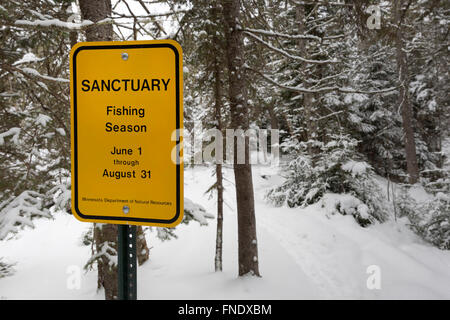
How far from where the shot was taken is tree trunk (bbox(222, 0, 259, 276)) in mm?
6754

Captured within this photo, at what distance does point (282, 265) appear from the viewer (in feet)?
25.7

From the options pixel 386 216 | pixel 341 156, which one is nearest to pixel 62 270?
pixel 341 156

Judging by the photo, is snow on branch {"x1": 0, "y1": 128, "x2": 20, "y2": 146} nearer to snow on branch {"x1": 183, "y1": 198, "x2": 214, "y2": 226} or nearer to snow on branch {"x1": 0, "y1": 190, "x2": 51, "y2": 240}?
snow on branch {"x1": 0, "y1": 190, "x2": 51, "y2": 240}

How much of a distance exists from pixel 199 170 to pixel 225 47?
23.7 metres

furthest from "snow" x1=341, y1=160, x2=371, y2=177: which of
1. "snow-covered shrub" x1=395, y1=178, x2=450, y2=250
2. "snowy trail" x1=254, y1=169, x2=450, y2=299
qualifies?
"snow-covered shrub" x1=395, y1=178, x2=450, y2=250

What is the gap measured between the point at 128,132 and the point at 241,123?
18.2 ft

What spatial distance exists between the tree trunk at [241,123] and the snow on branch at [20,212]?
400 centimetres

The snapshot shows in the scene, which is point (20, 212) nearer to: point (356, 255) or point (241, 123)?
point (241, 123)

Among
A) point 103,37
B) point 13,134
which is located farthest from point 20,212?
point 103,37

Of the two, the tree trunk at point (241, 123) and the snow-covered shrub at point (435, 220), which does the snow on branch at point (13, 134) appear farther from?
the snow-covered shrub at point (435, 220)

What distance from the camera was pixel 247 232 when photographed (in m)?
6.89

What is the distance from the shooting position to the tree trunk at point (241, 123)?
675 cm

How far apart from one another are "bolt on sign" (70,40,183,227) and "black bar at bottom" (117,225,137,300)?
0.20 feet

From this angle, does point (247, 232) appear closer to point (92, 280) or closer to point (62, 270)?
point (92, 280)
